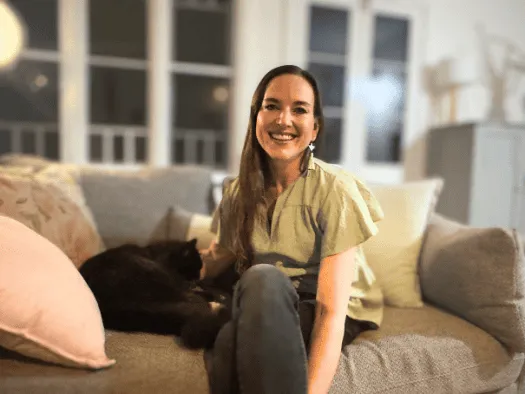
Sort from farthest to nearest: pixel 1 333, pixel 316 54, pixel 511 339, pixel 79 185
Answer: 1. pixel 316 54
2. pixel 79 185
3. pixel 511 339
4. pixel 1 333

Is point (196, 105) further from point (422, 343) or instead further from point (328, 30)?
point (422, 343)

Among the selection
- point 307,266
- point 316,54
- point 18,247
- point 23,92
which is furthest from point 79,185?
point 23,92

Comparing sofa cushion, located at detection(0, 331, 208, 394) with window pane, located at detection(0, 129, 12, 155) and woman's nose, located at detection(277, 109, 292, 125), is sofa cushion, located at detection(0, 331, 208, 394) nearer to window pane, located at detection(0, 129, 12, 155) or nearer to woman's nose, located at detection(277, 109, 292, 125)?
woman's nose, located at detection(277, 109, 292, 125)

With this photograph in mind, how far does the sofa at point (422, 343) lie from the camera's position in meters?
0.86

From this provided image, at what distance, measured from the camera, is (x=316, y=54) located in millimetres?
3439

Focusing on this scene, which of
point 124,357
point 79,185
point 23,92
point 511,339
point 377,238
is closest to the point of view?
point 124,357

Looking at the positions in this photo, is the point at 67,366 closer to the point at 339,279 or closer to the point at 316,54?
the point at 339,279

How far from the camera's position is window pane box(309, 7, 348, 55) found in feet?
11.3

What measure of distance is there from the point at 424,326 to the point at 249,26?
8.43 ft

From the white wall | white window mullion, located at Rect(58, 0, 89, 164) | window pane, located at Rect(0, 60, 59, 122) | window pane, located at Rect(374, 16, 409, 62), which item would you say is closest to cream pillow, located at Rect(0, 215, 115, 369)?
white window mullion, located at Rect(58, 0, 89, 164)

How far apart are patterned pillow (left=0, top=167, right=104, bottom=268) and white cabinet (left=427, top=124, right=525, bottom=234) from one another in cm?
262

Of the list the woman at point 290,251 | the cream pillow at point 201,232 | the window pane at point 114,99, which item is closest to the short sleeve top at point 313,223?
the woman at point 290,251

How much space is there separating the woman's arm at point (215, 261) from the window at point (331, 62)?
2339 millimetres

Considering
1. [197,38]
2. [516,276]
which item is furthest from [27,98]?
[516,276]
